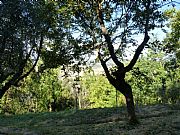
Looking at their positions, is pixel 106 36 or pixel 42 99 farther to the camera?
pixel 42 99

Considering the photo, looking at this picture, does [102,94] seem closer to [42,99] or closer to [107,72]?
[42,99]

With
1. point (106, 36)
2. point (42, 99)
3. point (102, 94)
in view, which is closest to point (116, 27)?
point (106, 36)

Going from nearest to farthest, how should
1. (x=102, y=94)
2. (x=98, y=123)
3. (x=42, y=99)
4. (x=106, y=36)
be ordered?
1. (x=106, y=36)
2. (x=98, y=123)
3. (x=42, y=99)
4. (x=102, y=94)

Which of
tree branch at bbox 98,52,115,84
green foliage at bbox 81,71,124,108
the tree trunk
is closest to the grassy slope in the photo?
the tree trunk

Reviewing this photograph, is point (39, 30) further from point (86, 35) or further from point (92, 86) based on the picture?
point (92, 86)

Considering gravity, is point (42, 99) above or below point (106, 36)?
above

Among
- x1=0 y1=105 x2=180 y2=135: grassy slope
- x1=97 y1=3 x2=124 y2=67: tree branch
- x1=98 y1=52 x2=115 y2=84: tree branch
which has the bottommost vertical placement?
x1=0 y1=105 x2=180 y2=135: grassy slope

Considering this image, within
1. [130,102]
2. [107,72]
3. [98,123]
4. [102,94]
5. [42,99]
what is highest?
[102,94]

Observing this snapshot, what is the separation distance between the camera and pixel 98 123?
27266 mm

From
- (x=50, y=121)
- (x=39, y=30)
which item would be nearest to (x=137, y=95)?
(x=50, y=121)

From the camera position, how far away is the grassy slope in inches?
781

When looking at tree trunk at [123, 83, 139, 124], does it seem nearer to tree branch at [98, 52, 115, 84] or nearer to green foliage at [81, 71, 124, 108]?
tree branch at [98, 52, 115, 84]

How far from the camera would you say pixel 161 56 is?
74.0 meters

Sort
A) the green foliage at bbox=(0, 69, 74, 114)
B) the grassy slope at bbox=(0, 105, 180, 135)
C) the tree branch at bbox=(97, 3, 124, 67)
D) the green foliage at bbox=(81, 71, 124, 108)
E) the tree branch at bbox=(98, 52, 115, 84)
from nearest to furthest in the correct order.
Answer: the grassy slope at bbox=(0, 105, 180, 135), the tree branch at bbox=(97, 3, 124, 67), the tree branch at bbox=(98, 52, 115, 84), the green foliage at bbox=(0, 69, 74, 114), the green foliage at bbox=(81, 71, 124, 108)
